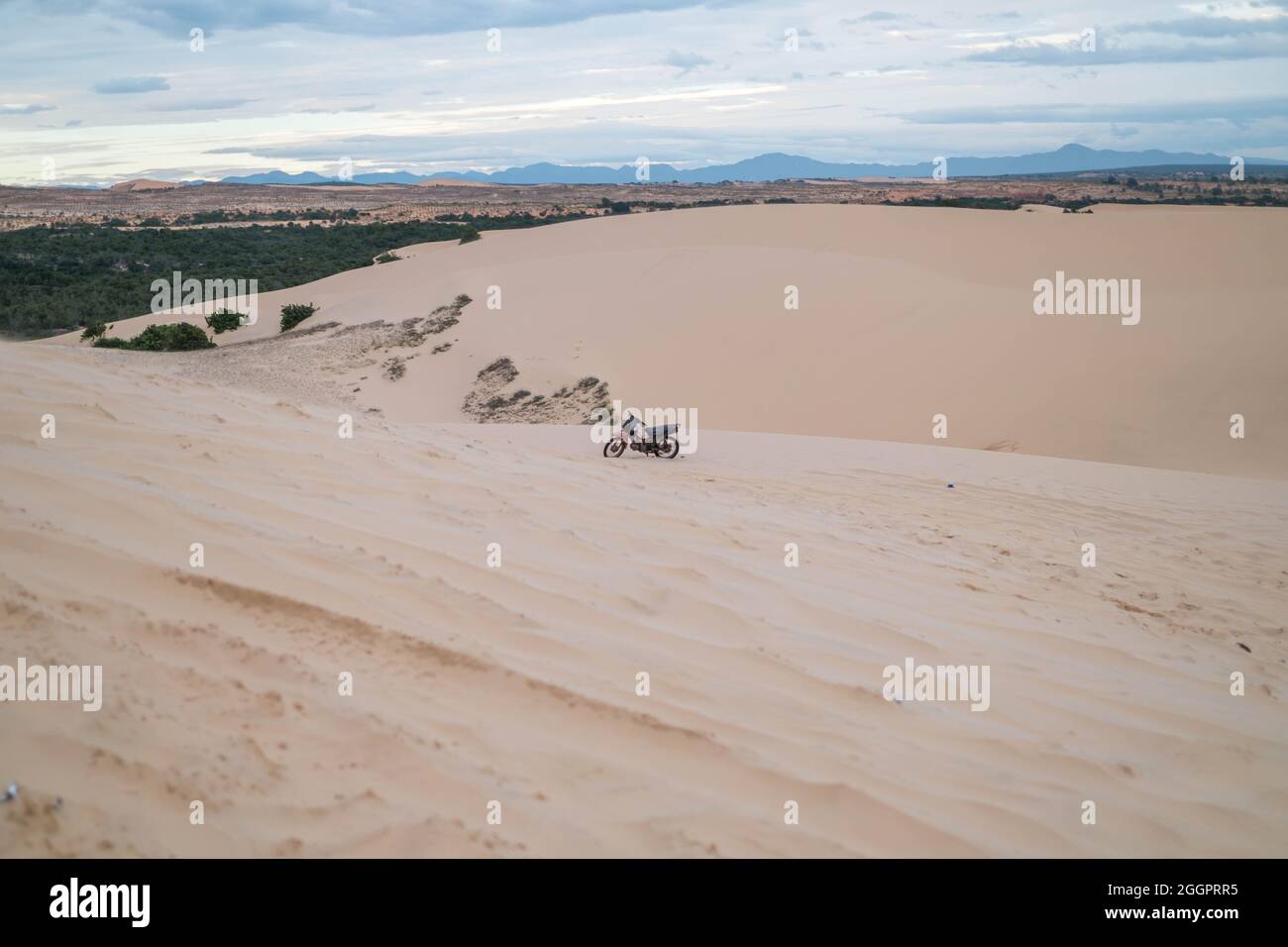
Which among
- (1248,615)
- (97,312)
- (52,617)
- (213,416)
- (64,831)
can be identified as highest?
(97,312)

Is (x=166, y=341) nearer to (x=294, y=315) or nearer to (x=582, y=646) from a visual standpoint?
(x=294, y=315)

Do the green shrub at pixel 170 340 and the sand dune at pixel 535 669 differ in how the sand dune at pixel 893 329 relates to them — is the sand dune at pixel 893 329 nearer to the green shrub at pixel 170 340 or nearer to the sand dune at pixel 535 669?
the green shrub at pixel 170 340

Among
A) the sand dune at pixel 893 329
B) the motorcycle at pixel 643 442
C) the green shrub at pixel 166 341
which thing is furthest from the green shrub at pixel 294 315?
the motorcycle at pixel 643 442

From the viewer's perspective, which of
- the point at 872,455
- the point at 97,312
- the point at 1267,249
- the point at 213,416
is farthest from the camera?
the point at 97,312

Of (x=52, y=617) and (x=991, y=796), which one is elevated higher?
(x=52, y=617)

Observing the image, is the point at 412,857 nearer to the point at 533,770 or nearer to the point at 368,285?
the point at 533,770

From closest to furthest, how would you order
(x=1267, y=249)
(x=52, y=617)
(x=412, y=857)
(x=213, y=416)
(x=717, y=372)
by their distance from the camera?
1. (x=412, y=857)
2. (x=52, y=617)
3. (x=213, y=416)
4. (x=717, y=372)
5. (x=1267, y=249)

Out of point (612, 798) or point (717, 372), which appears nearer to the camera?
point (612, 798)

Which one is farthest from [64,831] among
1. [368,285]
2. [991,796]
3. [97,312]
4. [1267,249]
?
[97,312]
